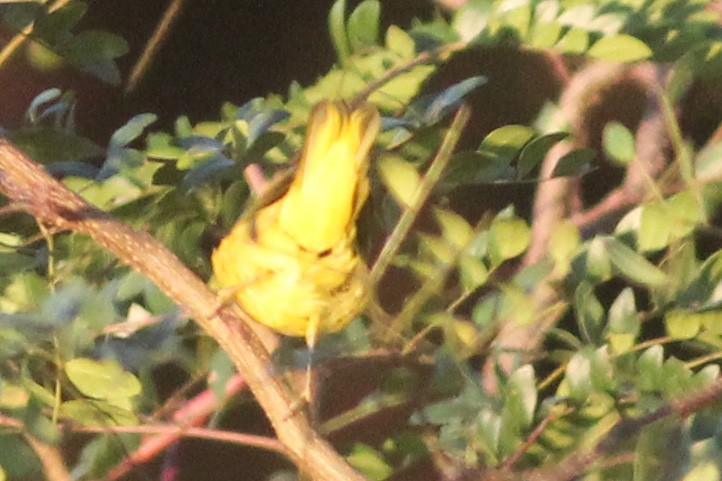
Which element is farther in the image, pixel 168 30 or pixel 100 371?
pixel 168 30

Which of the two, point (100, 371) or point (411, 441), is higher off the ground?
point (100, 371)

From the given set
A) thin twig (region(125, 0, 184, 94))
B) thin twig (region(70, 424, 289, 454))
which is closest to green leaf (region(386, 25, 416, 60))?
thin twig (region(70, 424, 289, 454))

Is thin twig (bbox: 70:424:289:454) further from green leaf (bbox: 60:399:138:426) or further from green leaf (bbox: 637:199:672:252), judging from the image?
green leaf (bbox: 637:199:672:252)

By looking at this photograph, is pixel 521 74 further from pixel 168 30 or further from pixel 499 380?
pixel 499 380

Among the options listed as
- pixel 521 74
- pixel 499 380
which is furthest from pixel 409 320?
pixel 521 74

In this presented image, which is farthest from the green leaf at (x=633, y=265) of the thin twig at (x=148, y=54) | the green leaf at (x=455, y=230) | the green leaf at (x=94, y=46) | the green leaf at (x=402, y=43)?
the thin twig at (x=148, y=54)

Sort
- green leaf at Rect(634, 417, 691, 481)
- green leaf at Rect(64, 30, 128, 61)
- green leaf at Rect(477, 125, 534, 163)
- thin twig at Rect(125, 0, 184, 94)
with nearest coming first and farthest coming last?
green leaf at Rect(634, 417, 691, 481), green leaf at Rect(477, 125, 534, 163), green leaf at Rect(64, 30, 128, 61), thin twig at Rect(125, 0, 184, 94)

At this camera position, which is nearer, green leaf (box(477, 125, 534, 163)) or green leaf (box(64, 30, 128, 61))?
green leaf (box(477, 125, 534, 163))

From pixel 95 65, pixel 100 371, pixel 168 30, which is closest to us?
pixel 100 371
